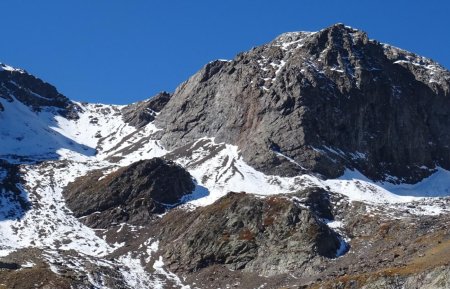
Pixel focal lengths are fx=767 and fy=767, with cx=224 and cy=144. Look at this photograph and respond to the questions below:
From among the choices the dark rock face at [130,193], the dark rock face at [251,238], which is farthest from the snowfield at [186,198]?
the dark rock face at [251,238]

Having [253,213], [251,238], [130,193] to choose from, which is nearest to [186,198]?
[130,193]

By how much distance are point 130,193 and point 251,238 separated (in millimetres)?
40090

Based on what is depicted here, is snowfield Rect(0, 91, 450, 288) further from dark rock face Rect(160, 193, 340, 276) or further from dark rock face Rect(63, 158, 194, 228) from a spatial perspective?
dark rock face Rect(160, 193, 340, 276)

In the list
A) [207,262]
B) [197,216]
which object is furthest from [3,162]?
[207,262]

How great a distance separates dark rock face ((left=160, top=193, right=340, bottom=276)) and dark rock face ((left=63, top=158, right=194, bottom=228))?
42.9 ft

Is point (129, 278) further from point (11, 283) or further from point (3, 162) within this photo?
point (3, 162)

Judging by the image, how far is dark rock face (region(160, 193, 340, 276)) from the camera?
441 feet

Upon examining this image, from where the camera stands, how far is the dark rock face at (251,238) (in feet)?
441

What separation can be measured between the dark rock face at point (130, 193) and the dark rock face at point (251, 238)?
13.1 m

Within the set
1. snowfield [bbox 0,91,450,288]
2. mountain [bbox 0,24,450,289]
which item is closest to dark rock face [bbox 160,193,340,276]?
mountain [bbox 0,24,450,289]

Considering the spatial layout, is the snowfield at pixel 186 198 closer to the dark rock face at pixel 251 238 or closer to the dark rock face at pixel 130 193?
the dark rock face at pixel 130 193

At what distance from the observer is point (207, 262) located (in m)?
140

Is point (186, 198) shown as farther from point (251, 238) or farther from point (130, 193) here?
point (251, 238)

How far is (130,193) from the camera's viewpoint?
171m
